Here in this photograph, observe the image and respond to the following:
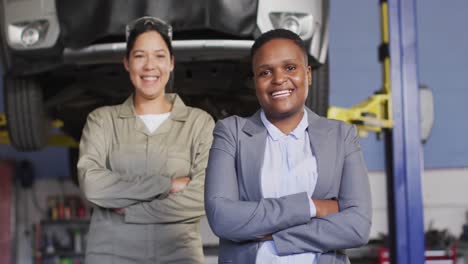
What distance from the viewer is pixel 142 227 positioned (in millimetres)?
1494

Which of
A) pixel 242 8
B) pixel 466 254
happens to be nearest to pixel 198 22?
pixel 242 8

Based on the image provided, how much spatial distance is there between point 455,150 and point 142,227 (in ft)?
15.3

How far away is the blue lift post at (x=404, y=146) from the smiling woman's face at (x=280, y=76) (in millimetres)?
1650

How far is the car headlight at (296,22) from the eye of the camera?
2.60 m

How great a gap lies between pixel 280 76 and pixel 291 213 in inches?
10.8

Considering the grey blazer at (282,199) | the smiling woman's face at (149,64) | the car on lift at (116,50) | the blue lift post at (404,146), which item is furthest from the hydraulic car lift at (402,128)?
the grey blazer at (282,199)

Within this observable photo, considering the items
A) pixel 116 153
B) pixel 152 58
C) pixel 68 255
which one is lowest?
pixel 68 255

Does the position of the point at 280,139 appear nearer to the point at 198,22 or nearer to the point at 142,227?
the point at 142,227

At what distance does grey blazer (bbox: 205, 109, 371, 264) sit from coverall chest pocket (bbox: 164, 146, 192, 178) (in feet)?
1.09

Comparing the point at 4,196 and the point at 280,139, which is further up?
the point at 280,139

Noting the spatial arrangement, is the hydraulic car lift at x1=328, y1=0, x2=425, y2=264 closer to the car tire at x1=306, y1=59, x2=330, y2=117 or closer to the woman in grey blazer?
the car tire at x1=306, y1=59, x2=330, y2=117

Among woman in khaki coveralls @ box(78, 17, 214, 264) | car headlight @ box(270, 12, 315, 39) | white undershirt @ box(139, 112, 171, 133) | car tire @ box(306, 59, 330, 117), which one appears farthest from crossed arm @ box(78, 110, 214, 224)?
car tire @ box(306, 59, 330, 117)

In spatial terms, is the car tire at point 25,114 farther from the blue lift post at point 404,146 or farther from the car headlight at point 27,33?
the blue lift post at point 404,146

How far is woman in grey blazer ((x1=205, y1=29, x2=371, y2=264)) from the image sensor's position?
1.12 meters
